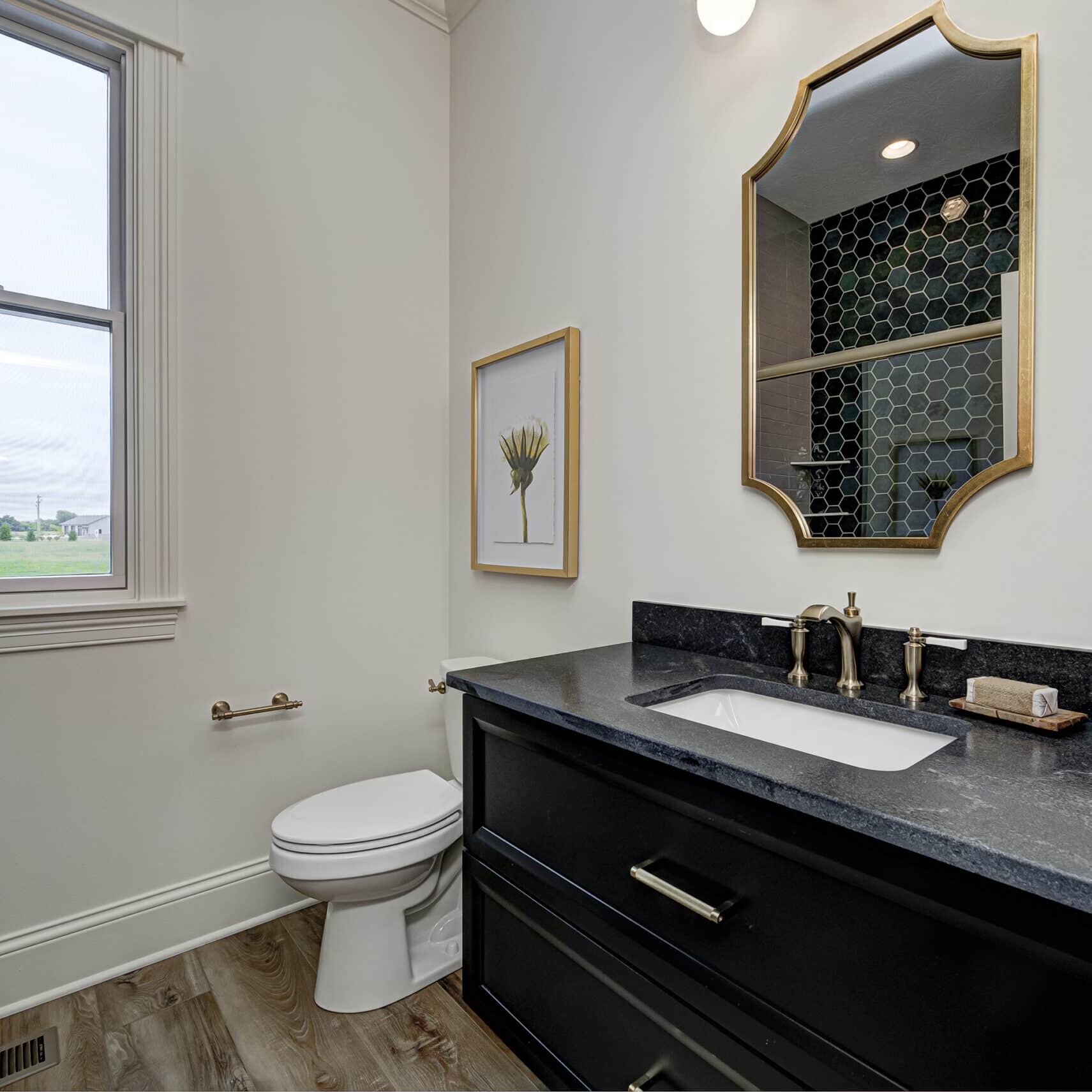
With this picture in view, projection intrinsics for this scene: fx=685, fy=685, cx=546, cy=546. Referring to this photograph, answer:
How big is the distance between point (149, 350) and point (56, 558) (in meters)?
0.58

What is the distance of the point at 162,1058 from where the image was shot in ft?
4.72

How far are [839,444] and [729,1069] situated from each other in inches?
39.8

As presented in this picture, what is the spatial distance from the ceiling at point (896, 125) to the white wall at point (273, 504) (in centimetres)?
134

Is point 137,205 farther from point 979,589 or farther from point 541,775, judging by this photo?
point 979,589

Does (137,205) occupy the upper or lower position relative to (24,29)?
lower

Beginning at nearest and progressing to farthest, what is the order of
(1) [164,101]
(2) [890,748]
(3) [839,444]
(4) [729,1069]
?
(4) [729,1069] < (2) [890,748] < (3) [839,444] < (1) [164,101]

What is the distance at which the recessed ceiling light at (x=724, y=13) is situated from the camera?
4.54ft

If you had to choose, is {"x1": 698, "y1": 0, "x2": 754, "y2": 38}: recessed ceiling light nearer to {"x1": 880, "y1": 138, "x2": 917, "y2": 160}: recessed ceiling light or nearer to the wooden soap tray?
{"x1": 880, "y1": 138, "x2": 917, "y2": 160}: recessed ceiling light

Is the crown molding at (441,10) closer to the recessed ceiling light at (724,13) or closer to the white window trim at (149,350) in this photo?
the white window trim at (149,350)

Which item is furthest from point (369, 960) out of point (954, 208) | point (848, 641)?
point (954, 208)

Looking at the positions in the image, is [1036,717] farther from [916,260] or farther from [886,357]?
[916,260]

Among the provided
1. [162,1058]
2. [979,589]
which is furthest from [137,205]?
[979,589]

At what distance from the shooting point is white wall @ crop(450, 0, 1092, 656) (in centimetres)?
106

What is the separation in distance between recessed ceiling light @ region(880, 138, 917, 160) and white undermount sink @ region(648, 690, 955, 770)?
0.98 m
